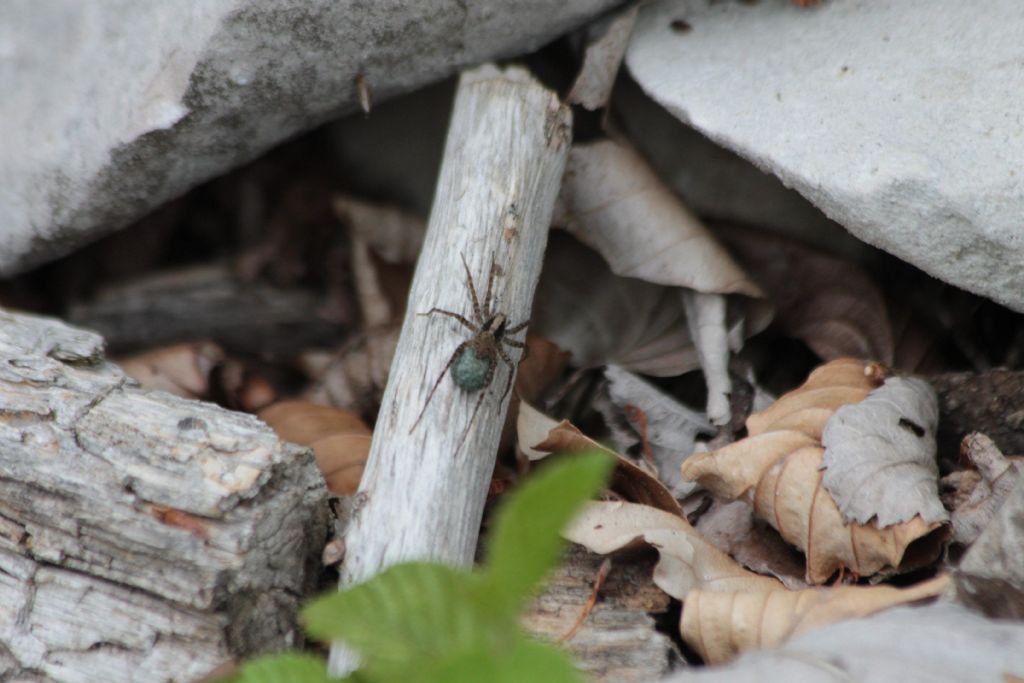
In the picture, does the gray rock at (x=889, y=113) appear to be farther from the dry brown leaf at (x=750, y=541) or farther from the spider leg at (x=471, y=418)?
the spider leg at (x=471, y=418)

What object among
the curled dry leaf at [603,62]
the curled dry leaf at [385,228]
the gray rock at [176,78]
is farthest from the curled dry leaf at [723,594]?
the curled dry leaf at [385,228]

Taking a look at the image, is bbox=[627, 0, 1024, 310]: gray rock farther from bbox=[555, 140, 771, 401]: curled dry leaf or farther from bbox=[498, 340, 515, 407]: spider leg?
bbox=[498, 340, 515, 407]: spider leg

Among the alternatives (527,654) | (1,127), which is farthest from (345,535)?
(1,127)

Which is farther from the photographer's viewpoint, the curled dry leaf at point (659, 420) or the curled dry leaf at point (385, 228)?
the curled dry leaf at point (385, 228)

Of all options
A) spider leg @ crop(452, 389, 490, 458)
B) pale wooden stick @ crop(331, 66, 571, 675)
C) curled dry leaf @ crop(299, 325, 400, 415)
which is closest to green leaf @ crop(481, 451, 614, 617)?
pale wooden stick @ crop(331, 66, 571, 675)

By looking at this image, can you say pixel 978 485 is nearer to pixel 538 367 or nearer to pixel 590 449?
pixel 590 449

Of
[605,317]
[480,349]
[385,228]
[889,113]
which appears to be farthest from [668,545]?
[385,228]

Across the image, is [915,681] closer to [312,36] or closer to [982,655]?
[982,655]
